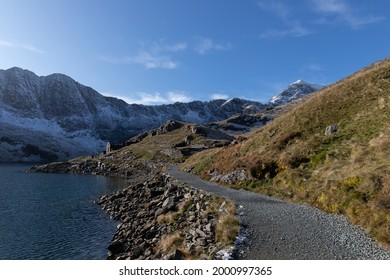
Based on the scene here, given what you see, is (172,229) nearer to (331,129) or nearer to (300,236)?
(300,236)

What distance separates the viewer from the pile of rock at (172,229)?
19531 millimetres

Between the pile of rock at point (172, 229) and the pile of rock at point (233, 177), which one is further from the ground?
the pile of rock at point (233, 177)

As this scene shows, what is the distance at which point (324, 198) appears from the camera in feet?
79.7

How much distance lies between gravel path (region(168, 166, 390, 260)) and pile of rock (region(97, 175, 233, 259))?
2425mm

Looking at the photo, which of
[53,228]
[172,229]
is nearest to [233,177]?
[172,229]

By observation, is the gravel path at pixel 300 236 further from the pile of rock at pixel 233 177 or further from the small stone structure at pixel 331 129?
the small stone structure at pixel 331 129

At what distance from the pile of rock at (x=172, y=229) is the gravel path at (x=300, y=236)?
2.43 metres

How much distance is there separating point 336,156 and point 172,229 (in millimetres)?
17878

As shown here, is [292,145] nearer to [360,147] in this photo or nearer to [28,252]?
[360,147]

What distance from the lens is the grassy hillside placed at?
842 inches

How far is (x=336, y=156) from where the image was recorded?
30.9 m

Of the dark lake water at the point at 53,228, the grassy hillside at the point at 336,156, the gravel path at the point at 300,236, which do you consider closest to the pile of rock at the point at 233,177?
the grassy hillside at the point at 336,156
